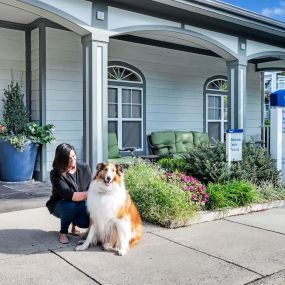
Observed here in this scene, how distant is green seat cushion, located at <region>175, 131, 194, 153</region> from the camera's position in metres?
10.7

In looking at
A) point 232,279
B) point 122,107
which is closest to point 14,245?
point 232,279

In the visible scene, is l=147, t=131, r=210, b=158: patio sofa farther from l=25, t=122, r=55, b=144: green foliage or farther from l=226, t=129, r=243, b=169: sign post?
l=25, t=122, r=55, b=144: green foliage

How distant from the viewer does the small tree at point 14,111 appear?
7965 millimetres

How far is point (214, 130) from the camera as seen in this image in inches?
490

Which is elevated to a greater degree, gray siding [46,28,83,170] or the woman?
gray siding [46,28,83,170]

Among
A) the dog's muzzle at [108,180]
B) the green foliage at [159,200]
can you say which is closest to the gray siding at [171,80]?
the green foliage at [159,200]

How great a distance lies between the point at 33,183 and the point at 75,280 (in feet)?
16.6

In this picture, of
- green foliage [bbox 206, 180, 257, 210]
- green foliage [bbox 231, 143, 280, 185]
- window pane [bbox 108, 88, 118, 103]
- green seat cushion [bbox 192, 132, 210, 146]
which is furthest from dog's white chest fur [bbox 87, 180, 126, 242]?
green seat cushion [bbox 192, 132, 210, 146]

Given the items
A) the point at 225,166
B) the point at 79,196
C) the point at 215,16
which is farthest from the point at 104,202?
the point at 215,16

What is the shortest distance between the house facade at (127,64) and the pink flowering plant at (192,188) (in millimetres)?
1598

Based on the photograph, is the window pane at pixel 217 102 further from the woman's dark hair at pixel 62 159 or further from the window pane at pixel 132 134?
the woman's dark hair at pixel 62 159

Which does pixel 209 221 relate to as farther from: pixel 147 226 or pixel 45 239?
pixel 45 239

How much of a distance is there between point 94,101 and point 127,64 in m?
3.49

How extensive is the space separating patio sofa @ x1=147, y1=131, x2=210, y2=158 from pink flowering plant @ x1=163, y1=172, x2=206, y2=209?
3.96 metres
